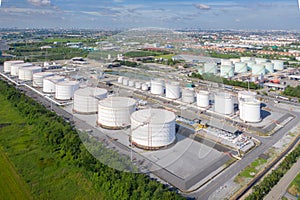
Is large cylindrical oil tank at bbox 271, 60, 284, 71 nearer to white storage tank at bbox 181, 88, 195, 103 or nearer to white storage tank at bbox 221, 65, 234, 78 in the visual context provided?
white storage tank at bbox 221, 65, 234, 78

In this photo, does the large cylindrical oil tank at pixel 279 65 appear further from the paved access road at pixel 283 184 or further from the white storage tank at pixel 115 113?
the white storage tank at pixel 115 113

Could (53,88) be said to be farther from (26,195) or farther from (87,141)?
(26,195)

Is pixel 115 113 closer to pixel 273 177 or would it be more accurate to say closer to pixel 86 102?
pixel 86 102

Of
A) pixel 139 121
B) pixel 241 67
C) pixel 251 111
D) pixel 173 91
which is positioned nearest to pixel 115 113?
pixel 139 121

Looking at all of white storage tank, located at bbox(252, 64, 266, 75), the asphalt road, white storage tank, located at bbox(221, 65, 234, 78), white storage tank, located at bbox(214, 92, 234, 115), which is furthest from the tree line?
white storage tank, located at bbox(252, 64, 266, 75)

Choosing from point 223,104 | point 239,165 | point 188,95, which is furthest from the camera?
point 188,95
